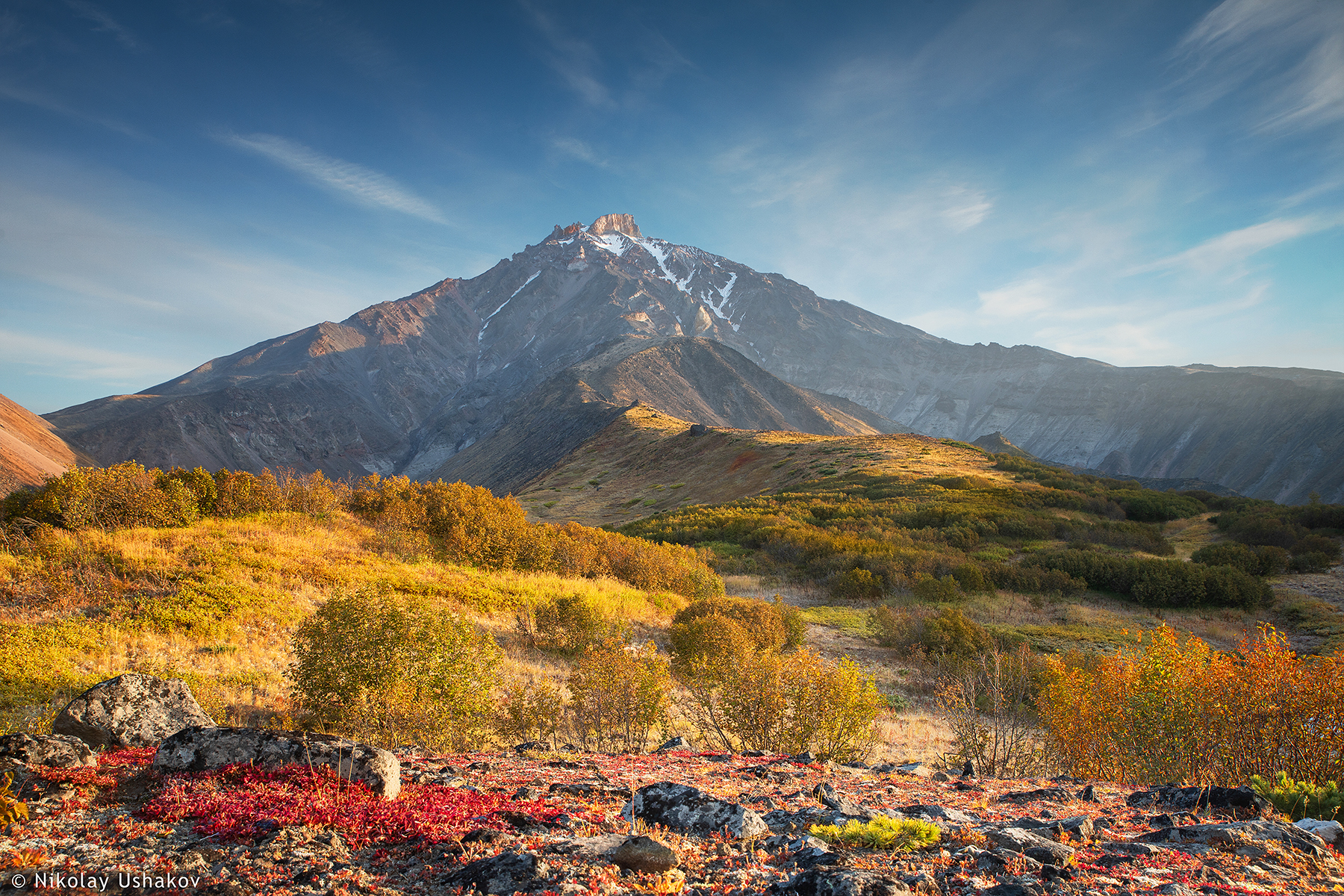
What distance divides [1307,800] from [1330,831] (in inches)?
38.8

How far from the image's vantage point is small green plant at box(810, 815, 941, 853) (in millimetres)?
4234

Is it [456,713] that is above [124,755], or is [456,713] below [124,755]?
below

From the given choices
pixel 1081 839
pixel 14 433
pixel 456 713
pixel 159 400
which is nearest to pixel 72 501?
pixel 456 713

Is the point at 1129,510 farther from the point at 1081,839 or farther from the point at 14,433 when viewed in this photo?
the point at 14,433

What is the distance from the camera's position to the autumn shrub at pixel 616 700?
8.95 metres

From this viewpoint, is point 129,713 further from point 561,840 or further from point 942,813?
point 942,813

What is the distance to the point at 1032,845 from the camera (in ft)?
14.0

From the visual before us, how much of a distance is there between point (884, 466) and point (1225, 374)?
16096 centimetres

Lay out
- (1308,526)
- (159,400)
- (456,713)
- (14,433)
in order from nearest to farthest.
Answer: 1. (456,713)
2. (1308,526)
3. (14,433)
4. (159,400)

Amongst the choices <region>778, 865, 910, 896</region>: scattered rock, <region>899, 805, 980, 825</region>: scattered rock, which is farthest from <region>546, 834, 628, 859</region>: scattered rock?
<region>899, 805, 980, 825</region>: scattered rock

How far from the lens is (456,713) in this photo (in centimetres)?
809

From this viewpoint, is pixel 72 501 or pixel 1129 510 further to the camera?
pixel 1129 510

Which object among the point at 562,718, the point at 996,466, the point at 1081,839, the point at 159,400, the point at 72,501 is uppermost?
the point at 159,400

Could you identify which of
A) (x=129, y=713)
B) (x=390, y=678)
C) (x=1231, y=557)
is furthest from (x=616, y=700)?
(x=1231, y=557)
